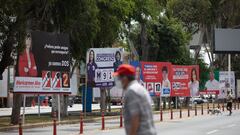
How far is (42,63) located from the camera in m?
29.4

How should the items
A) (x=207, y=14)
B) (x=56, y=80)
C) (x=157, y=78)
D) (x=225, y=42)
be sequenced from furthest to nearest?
(x=207, y=14), (x=225, y=42), (x=157, y=78), (x=56, y=80)

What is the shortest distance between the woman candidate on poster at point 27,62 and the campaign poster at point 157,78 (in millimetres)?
Result: 14916

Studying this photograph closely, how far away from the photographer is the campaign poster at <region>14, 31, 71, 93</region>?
93.7 ft

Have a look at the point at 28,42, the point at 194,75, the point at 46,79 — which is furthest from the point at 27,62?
the point at 194,75

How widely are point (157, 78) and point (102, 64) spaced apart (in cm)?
1017

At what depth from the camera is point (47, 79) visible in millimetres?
29844

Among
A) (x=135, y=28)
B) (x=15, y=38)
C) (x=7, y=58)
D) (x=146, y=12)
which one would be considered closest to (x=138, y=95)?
(x=15, y=38)

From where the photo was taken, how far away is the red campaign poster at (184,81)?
158 feet

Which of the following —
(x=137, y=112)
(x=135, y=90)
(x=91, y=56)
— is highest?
(x=91, y=56)

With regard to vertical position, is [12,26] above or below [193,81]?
above

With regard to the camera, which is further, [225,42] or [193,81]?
[225,42]

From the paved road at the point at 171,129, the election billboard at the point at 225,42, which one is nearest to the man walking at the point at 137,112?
the paved road at the point at 171,129

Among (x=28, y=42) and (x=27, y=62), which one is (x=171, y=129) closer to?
(x=27, y=62)

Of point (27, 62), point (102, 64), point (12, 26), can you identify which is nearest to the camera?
point (12, 26)
